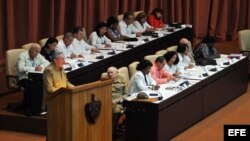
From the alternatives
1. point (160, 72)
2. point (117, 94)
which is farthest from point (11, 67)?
point (160, 72)

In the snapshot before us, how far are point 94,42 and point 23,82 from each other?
274 cm

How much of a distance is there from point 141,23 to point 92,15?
1.05 meters

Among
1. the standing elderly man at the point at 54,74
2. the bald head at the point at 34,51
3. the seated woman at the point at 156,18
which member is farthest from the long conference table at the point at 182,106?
the seated woman at the point at 156,18

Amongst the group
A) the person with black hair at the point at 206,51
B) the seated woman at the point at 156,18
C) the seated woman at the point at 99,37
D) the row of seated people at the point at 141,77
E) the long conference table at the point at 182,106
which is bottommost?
the long conference table at the point at 182,106

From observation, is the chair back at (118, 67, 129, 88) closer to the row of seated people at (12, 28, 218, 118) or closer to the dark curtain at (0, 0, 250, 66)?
the row of seated people at (12, 28, 218, 118)

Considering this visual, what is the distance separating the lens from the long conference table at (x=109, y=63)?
983 cm

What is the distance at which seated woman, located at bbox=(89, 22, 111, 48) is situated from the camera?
12.4m

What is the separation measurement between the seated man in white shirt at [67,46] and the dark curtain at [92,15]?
155cm

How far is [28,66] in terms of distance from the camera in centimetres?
1020

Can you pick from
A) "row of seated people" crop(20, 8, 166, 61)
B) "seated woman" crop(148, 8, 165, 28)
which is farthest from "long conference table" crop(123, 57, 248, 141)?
"seated woman" crop(148, 8, 165, 28)

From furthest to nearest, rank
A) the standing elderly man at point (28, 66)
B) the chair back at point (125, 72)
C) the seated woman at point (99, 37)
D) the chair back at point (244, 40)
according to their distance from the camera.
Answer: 1. the chair back at point (244, 40)
2. the seated woman at point (99, 37)
3. the chair back at point (125, 72)
4. the standing elderly man at point (28, 66)

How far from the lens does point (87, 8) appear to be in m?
14.1

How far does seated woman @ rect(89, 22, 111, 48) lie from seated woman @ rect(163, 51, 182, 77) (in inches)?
62.4

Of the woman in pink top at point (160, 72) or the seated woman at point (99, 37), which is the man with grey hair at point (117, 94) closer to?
the woman in pink top at point (160, 72)
